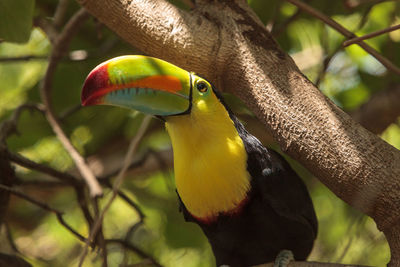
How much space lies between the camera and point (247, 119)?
9.45 ft

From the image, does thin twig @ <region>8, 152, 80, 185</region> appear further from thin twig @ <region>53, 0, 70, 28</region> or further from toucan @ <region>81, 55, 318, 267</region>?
thin twig @ <region>53, 0, 70, 28</region>

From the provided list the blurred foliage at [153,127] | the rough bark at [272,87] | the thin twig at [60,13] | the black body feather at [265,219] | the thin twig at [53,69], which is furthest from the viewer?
the blurred foliage at [153,127]

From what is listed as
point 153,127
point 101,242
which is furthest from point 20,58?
point 101,242

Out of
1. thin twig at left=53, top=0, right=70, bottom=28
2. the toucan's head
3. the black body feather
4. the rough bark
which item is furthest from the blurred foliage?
the rough bark

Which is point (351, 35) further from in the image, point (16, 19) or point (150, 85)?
point (16, 19)

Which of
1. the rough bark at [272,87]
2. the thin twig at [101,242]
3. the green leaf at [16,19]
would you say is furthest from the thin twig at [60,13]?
the thin twig at [101,242]

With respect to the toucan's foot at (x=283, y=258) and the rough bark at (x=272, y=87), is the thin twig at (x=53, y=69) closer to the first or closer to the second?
the rough bark at (x=272, y=87)

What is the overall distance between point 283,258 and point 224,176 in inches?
14.5

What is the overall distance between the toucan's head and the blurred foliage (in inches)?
28.1

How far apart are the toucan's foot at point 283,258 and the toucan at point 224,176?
4 cm

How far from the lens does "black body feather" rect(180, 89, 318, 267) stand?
2.13 metres

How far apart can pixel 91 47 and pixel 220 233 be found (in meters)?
1.43

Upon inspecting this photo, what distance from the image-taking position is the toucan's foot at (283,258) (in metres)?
2.04

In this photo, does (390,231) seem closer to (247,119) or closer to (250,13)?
(250,13)
